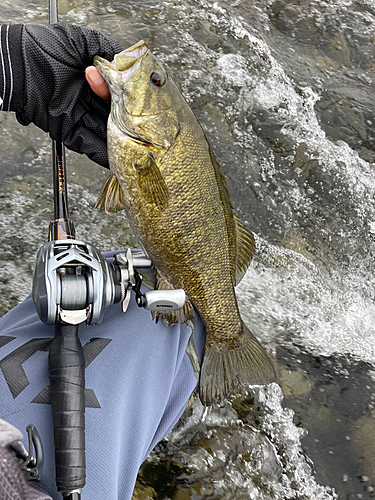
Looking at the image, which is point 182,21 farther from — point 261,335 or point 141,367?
point 141,367

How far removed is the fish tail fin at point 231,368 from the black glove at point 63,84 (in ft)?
4.31

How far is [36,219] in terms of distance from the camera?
10.4ft

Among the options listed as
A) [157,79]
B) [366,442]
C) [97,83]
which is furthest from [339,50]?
[366,442]

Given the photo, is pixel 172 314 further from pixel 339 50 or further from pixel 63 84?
pixel 339 50

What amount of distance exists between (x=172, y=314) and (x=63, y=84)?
1.30 m

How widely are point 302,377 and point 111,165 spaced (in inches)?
87.4

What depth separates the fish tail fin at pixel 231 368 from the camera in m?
1.94

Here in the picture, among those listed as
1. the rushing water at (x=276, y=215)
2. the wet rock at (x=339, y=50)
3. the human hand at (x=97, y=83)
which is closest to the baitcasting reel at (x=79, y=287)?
the human hand at (x=97, y=83)

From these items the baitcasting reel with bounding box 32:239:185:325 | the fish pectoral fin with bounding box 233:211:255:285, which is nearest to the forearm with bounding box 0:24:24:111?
the baitcasting reel with bounding box 32:239:185:325

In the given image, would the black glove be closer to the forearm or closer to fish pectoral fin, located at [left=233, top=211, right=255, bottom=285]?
the forearm

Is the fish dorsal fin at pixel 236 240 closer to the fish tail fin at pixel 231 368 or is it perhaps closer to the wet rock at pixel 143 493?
the fish tail fin at pixel 231 368

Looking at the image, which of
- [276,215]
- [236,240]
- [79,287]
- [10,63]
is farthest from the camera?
[276,215]

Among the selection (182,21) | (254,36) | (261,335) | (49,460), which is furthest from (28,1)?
(49,460)

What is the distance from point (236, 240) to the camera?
210cm
